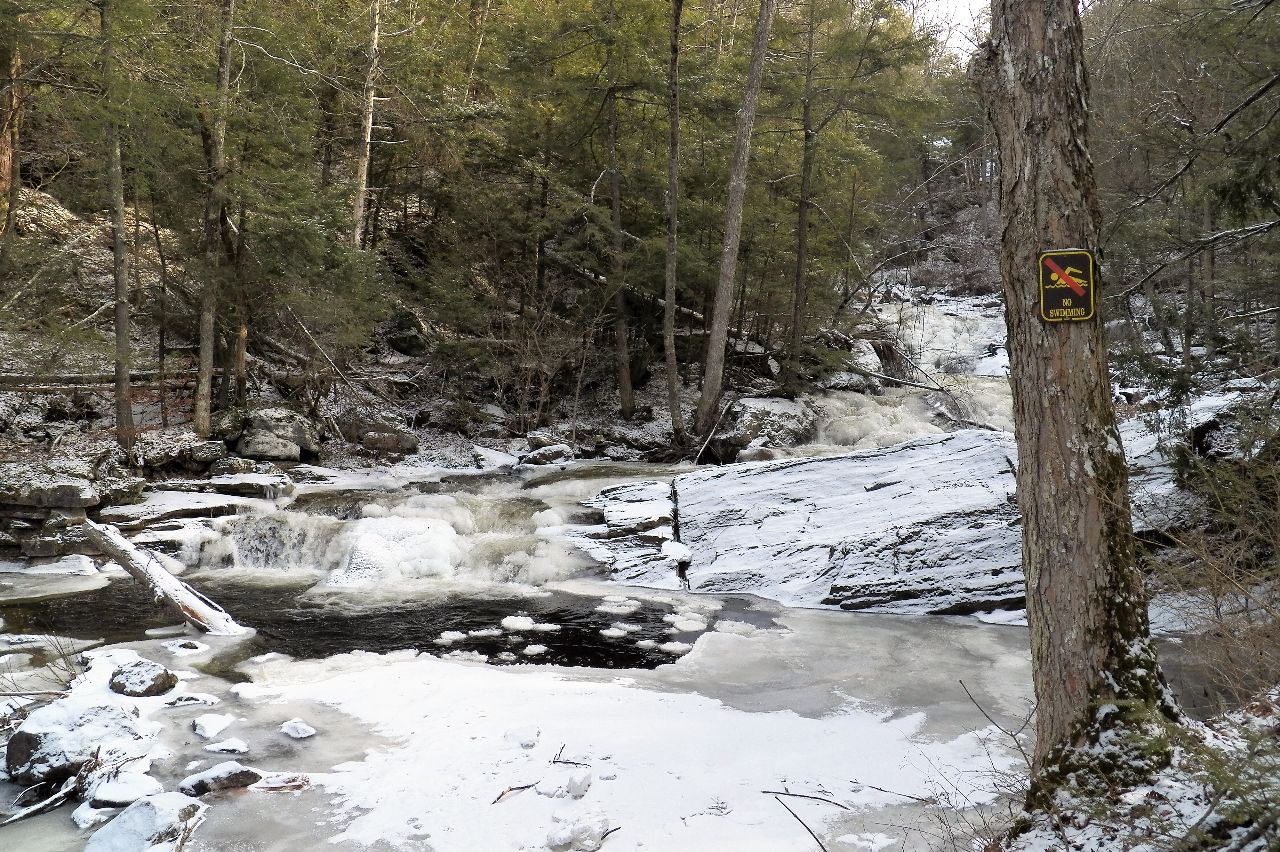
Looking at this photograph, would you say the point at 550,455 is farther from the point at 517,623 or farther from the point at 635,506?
the point at 517,623

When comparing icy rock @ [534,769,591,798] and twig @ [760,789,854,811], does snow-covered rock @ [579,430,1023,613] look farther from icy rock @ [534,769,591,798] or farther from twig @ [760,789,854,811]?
icy rock @ [534,769,591,798]

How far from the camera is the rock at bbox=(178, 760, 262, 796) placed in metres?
4.45

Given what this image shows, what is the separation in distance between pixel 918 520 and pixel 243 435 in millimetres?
11162

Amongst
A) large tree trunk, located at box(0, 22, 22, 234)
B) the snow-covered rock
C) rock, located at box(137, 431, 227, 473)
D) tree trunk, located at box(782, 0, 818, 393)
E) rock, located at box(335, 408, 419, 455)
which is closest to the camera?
the snow-covered rock

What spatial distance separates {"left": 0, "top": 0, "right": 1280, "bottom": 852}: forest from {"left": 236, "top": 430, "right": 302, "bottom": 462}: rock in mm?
144

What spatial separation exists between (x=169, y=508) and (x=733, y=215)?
9.75 meters

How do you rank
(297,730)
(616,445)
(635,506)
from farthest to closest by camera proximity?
(616,445), (635,506), (297,730)

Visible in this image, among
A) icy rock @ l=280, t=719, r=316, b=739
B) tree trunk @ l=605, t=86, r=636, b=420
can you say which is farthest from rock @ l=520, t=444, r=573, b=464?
icy rock @ l=280, t=719, r=316, b=739

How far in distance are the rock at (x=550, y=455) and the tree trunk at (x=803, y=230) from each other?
5.40 meters

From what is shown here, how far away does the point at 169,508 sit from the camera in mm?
10711

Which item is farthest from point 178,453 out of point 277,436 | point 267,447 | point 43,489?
point 43,489

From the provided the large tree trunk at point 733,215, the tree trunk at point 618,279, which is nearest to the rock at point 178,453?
the tree trunk at point 618,279

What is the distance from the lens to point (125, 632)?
7.36 metres

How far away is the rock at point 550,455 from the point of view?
15.6 metres
